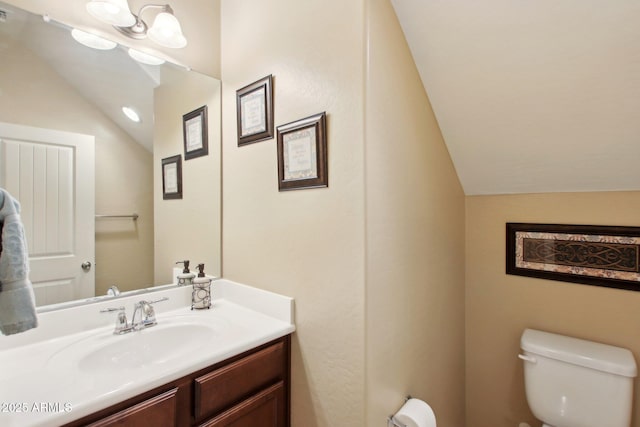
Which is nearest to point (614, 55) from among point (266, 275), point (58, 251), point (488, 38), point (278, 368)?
point (488, 38)

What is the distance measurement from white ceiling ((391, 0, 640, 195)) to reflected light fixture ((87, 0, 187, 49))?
100cm

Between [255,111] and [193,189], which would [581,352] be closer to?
[255,111]

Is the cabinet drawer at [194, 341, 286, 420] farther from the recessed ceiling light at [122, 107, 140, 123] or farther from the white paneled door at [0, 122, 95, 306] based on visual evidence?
the recessed ceiling light at [122, 107, 140, 123]

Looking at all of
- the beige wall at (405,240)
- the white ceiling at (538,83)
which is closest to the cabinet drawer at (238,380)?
the beige wall at (405,240)

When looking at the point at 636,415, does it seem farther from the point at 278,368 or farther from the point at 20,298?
the point at 20,298

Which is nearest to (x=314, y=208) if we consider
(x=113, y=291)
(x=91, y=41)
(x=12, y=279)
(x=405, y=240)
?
(x=405, y=240)

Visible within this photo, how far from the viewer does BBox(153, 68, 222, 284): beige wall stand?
1546 millimetres

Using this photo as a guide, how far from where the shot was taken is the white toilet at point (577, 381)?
1259 millimetres

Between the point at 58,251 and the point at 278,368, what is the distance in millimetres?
1008

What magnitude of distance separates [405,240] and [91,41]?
1.56 meters

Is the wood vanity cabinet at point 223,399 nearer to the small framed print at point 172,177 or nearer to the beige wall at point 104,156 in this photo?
the beige wall at point 104,156

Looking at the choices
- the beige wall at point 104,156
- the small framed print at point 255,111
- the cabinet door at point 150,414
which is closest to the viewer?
the cabinet door at point 150,414

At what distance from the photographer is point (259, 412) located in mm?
1141

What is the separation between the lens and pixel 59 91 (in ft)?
3.89
